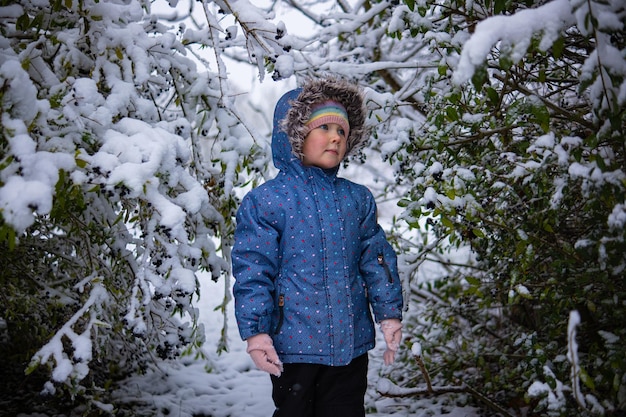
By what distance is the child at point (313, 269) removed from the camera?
1.88 meters

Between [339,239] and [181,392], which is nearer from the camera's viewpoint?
[339,239]

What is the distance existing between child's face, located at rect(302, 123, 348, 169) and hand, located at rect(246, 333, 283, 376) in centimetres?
75

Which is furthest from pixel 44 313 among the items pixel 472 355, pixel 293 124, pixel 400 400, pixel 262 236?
pixel 472 355

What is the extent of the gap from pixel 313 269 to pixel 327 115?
660 mm

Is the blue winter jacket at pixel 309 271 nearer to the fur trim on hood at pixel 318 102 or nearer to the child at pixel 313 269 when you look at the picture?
the child at pixel 313 269

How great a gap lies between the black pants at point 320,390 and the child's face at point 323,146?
0.83 meters

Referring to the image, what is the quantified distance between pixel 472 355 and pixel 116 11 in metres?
2.78

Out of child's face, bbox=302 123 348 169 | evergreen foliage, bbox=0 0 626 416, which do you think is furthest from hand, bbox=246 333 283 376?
child's face, bbox=302 123 348 169

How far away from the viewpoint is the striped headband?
2.09 metres

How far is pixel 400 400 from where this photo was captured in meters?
3.30

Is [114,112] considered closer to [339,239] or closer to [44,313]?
[339,239]

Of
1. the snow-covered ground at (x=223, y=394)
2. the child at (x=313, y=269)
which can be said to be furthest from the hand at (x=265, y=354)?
the snow-covered ground at (x=223, y=394)

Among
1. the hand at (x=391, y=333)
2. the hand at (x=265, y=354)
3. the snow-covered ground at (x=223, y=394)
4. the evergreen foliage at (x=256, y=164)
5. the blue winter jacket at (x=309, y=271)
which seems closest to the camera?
the evergreen foliage at (x=256, y=164)

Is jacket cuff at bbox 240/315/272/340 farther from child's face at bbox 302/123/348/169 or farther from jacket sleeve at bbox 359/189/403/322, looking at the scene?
child's face at bbox 302/123/348/169
